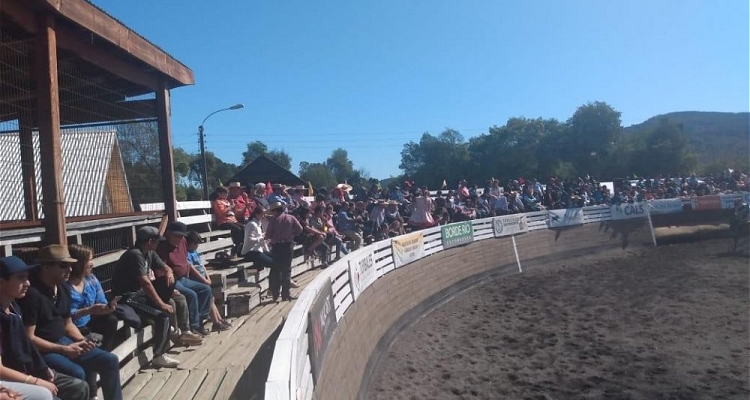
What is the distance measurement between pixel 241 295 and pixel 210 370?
262 centimetres

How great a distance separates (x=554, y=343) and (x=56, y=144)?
27.4 feet

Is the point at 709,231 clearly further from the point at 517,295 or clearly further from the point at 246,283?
the point at 246,283

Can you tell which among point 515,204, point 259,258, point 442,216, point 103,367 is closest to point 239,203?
point 259,258

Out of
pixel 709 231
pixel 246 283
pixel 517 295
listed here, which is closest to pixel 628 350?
pixel 517 295

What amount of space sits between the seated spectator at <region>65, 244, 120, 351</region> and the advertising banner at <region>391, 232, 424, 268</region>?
7274mm

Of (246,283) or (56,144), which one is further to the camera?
(246,283)

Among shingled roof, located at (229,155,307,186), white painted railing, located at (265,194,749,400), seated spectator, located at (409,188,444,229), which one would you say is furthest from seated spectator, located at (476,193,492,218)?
shingled roof, located at (229,155,307,186)

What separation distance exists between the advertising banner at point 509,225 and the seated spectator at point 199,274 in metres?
11.9

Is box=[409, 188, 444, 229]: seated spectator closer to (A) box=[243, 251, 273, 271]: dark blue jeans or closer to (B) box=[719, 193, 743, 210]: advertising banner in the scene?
(A) box=[243, 251, 273, 271]: dark blue jeans

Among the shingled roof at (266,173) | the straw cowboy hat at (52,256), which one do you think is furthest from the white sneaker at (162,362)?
the shingled roof at (266,173)

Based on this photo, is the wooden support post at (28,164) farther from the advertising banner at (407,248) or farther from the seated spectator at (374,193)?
the seated spectator at (374,193)

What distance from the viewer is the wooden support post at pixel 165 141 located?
320 inches

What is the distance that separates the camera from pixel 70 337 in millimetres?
4281

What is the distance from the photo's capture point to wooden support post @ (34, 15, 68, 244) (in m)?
5.30
